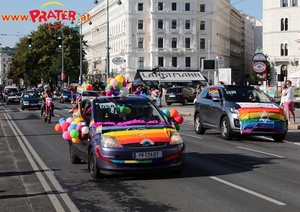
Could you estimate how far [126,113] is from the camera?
38.1ft

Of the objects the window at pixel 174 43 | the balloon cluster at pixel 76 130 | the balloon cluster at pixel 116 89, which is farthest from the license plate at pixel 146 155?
the window at pixel 174 43

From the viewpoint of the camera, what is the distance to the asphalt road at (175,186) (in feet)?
28.0

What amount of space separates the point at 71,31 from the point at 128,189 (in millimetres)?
93320

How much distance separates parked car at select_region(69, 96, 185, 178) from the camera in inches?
404

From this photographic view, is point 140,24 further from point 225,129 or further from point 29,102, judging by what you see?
point 225,129

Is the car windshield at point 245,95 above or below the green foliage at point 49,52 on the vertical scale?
below

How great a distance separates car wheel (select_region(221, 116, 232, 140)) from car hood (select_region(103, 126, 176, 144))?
7973mm

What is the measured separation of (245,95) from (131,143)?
9.59 m

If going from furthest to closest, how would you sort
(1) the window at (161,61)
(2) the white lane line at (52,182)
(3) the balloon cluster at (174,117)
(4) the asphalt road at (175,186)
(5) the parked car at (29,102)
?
(1) the window at (161,61) < (5) the parked car at (29,102) < (3) the balloon cluster at (174,117) < (2) the white lane line at (52,182) < (4) the asphalt road at (175,186)

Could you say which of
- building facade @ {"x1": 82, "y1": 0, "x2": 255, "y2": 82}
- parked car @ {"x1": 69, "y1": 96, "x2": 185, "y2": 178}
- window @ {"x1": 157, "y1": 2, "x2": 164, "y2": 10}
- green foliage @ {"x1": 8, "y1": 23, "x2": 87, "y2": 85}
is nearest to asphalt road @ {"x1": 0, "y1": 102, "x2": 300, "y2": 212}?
parked car @ {"x1": 69, "y1": 96, "x2": 185, "y2": 178}

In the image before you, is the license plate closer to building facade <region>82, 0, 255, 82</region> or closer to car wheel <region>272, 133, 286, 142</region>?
car wheel <region>272, 133, 286, 142</region>

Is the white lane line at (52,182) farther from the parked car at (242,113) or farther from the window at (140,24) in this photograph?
the window at (140,24)

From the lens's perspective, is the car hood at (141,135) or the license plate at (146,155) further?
the car hood at (141,135)

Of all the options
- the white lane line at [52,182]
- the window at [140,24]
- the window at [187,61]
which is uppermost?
the window at [140,24]
